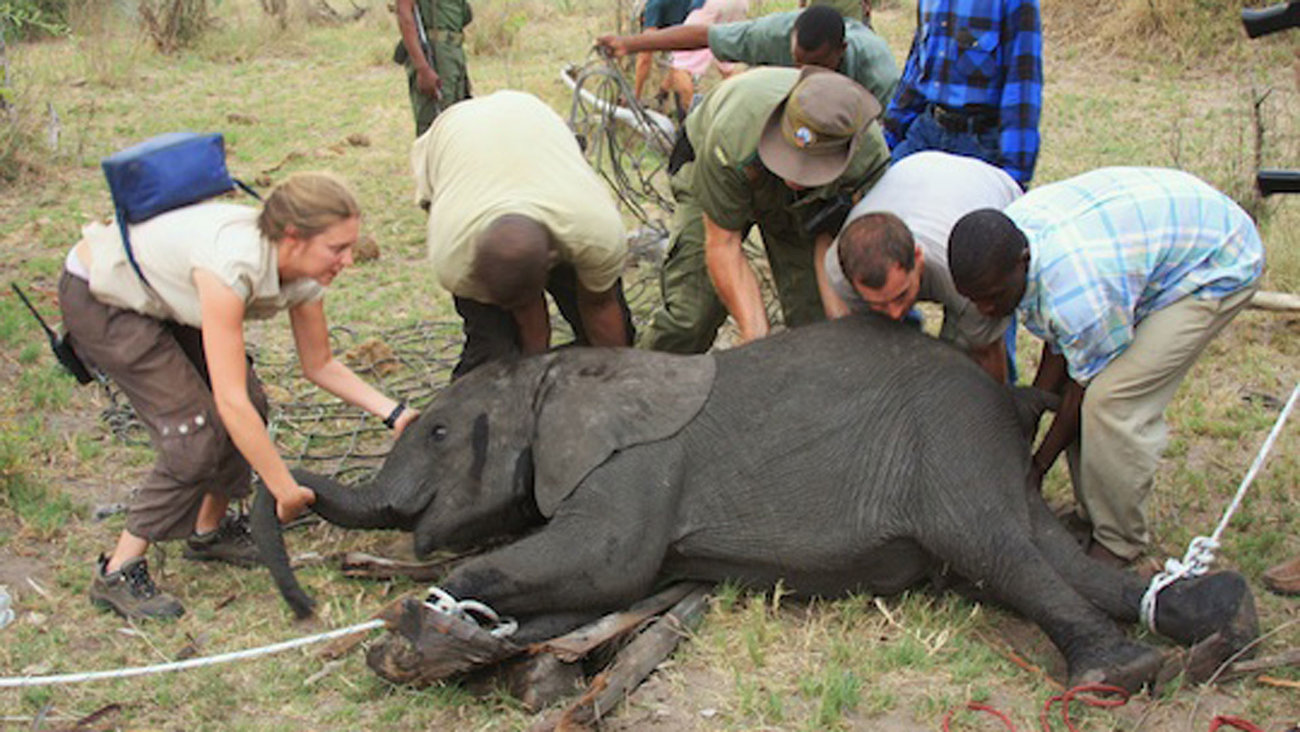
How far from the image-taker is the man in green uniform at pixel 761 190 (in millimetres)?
4570

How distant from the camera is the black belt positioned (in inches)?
220

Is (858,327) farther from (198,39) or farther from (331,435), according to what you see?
(198,39)

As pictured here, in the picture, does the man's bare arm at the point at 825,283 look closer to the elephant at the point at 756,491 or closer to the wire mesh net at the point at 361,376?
the elephant at the point at 756,491

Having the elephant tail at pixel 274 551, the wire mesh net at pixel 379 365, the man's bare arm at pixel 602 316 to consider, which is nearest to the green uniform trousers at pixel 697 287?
the wire mesh net at pixel 379 365

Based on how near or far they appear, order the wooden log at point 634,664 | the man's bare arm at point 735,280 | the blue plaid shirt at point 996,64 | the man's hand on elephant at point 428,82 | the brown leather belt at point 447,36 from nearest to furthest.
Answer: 1. the wooden log at point 634,664
2. the man's bare arm at point 735,280
3. the blue plaid shirt at point 996,64
4. the man's hand on elephant at point 428,82
5. the brown leather belt at point 447,36

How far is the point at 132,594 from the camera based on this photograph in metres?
4.23

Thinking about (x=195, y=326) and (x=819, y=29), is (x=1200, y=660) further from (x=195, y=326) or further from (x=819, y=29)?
(x=195, y=326)

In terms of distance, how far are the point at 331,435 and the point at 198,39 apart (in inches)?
413

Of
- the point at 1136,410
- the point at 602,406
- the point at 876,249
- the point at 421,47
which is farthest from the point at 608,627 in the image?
the point at 421,47

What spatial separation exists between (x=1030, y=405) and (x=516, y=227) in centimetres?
192

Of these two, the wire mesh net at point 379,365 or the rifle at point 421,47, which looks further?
the rifle at point 421,47

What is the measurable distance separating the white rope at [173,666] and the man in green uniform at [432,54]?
539 cm

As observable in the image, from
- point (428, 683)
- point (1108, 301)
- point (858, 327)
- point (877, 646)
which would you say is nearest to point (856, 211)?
point (858, 327)

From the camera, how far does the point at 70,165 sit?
982cm
